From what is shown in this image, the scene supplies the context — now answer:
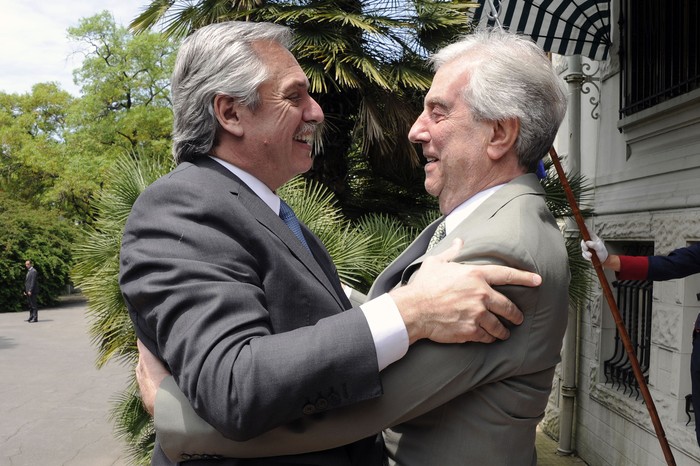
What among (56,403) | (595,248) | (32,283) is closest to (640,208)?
(595,248)

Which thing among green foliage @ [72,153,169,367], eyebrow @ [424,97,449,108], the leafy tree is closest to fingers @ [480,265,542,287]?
eyebrow @ [424,97,449,108]

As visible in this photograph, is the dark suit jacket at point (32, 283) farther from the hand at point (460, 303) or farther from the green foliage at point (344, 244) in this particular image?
the hand at point (460, 303)

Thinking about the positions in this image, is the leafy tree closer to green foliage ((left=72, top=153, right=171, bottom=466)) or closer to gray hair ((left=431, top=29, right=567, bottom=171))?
green foliage ((left=72, top=153, right=171, bottom=466))

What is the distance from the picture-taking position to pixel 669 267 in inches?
162

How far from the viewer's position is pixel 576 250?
566 cm

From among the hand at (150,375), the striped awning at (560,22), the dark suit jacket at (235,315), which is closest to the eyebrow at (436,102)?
the dark suit jacket at (235,315)

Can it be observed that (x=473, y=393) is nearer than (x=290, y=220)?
Yes

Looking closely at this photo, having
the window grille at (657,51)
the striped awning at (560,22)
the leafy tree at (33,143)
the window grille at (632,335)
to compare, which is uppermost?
the leafy tree at (33,143)

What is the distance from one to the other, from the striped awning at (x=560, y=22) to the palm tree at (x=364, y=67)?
966 mm

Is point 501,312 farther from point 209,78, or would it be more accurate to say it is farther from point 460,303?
point 209,78

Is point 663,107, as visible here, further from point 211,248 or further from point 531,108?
point 211,248

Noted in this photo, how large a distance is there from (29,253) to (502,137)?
2603cm

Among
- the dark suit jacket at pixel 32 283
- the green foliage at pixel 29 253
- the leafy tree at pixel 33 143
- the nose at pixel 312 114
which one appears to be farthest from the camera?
the leafy tree at pixel 33 143

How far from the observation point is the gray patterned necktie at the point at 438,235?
1.88 m
